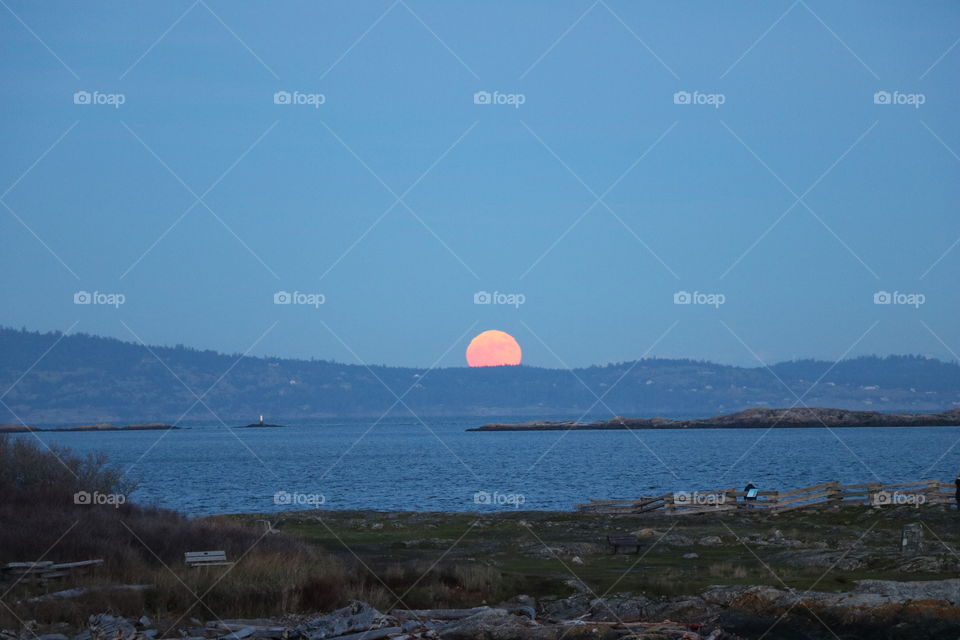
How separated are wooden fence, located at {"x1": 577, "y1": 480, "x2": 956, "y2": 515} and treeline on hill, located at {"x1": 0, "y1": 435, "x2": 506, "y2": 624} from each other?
69.4ft

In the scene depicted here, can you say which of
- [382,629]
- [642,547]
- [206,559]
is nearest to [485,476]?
[642,547]

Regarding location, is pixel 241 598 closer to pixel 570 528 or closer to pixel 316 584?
pixel 316 584

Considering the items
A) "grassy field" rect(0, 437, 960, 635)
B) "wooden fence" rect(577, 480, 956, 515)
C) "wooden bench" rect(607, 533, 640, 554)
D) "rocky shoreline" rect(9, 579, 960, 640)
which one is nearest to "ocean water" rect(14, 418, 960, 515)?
"wooden fence" rect(577, 480, 956, 515)

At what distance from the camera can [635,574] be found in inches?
874

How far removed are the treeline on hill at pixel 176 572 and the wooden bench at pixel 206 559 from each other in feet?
0.82

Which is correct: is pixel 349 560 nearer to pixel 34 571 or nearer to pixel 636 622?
pixel 34 571

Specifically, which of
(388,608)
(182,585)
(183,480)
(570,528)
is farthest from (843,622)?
(183,480)

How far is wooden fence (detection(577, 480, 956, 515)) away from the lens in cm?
4075

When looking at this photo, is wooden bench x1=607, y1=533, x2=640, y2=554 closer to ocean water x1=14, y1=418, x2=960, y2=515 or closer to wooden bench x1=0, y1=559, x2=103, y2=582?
wooden bench x1=0, y1=559, x2=103, y2=582

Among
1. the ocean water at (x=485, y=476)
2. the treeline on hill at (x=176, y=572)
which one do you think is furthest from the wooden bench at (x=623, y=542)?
the ocean water at (x=485, y=476)

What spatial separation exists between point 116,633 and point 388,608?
4865 millimetres

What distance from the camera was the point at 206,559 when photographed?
2069 cm

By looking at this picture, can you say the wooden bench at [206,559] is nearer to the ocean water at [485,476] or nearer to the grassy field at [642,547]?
the grassy field at [642,547]

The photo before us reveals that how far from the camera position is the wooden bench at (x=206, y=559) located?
67.5 feet
